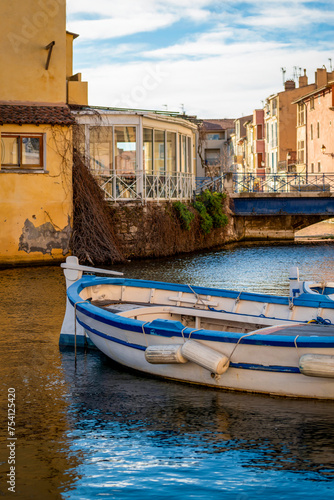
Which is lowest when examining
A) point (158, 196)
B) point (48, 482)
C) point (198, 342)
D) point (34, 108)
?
point (48, 482)

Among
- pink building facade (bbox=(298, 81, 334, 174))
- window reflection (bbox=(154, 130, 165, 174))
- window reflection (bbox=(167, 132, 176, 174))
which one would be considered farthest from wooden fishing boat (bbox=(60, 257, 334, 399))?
pink building facade (bbox=(298, 81, 334, 174))

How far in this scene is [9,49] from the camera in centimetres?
2277

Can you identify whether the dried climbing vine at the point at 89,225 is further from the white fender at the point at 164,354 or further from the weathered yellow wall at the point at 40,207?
the white fender at the point at 164,354

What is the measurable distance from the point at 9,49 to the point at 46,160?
3.71m

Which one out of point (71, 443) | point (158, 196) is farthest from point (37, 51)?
point (71, 443)

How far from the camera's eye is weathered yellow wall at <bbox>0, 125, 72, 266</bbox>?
74.0 ft

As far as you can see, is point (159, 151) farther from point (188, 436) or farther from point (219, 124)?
point (219, 124)

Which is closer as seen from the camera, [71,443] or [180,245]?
[71,443]

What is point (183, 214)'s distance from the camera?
26984mm

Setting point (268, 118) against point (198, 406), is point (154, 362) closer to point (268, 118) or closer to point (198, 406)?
point (198, 406)

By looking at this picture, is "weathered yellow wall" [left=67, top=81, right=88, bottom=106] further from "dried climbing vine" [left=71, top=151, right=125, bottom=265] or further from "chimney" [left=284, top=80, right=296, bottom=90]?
"chimney" [left=284, top=80, right=296, bottom=90]

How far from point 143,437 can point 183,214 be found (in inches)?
787

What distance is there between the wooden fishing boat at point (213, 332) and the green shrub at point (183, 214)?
49.7 ft

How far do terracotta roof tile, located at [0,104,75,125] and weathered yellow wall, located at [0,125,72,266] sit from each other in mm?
328
